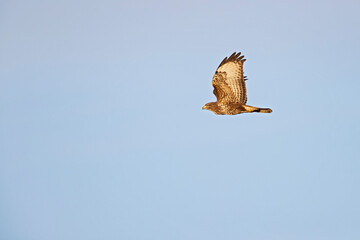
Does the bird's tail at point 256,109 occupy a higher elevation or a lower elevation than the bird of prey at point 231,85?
lower


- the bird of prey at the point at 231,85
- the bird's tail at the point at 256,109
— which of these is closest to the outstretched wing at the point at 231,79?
the bird of prey at the point at 231,85

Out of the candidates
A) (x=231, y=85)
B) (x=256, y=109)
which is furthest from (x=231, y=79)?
(x=256, y=109)

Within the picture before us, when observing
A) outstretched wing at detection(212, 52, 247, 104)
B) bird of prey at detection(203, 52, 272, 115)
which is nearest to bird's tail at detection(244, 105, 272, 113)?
bird of prey at detection(203, 52, 272, 115)

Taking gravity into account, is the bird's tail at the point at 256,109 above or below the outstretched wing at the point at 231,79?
below

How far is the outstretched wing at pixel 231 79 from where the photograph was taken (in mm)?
11039

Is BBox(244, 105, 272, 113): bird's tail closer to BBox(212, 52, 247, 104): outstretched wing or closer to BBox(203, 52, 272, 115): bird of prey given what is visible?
BBox(203, 52, 272, 115): bird of prey

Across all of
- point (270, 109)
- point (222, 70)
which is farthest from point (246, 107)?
point (222, 70)

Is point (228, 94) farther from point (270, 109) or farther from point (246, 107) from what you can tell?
point (270, 109)

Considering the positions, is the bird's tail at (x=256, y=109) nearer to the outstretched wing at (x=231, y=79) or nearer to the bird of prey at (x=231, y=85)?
the bird of prey at (x=231, y=85)

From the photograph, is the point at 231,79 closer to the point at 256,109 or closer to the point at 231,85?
the point at 231,85

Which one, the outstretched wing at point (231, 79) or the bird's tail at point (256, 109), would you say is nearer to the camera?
the bird's tail at point (256, 109)

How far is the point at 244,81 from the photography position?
11109 mm

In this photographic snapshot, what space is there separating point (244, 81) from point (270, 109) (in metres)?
1.43

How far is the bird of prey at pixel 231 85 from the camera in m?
11.0
